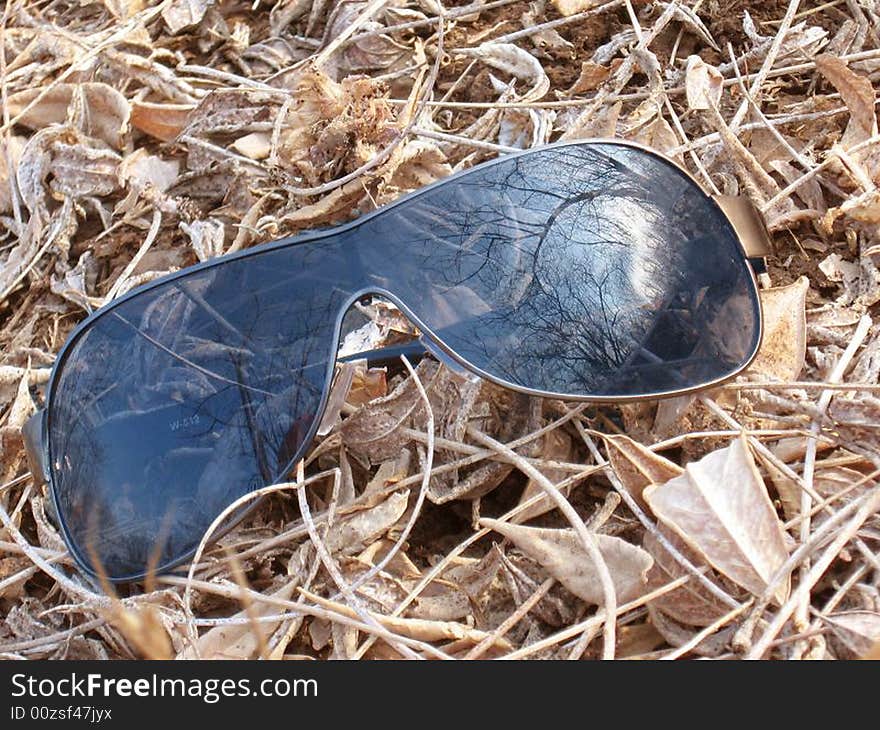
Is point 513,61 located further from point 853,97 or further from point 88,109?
point 88,109

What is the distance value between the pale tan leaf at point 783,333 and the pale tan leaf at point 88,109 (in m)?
0.96

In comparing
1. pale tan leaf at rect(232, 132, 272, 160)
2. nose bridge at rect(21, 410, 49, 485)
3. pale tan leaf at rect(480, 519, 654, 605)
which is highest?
pale tan leaf at rect(232, 132, 272, 160)

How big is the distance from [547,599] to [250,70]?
1.02 metres

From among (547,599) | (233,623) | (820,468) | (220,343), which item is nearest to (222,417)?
(220,343)

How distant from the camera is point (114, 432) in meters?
1.11

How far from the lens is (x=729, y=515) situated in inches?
33.7

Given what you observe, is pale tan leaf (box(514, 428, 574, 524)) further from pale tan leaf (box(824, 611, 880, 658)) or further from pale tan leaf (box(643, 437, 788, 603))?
pale tan leaf (box(824, 611, 880, 658))

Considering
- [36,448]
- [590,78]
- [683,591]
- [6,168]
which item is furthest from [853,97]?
[6,168]

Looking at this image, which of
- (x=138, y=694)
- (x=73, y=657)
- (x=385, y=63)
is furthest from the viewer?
(x=385, y=63)

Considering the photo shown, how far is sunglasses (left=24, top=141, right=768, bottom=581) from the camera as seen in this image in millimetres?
1012

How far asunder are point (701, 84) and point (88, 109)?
2.99 ft

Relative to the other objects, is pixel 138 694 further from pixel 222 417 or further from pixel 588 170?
pixel 588 170

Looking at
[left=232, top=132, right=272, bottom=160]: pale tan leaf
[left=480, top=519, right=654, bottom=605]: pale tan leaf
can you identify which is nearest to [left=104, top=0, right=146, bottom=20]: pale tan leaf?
[left=232, top=132, right=272, bottom=160]: pale tan leaf

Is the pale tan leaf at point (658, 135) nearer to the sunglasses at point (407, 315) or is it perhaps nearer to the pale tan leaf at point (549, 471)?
the sunglasses at point (407, 315)
